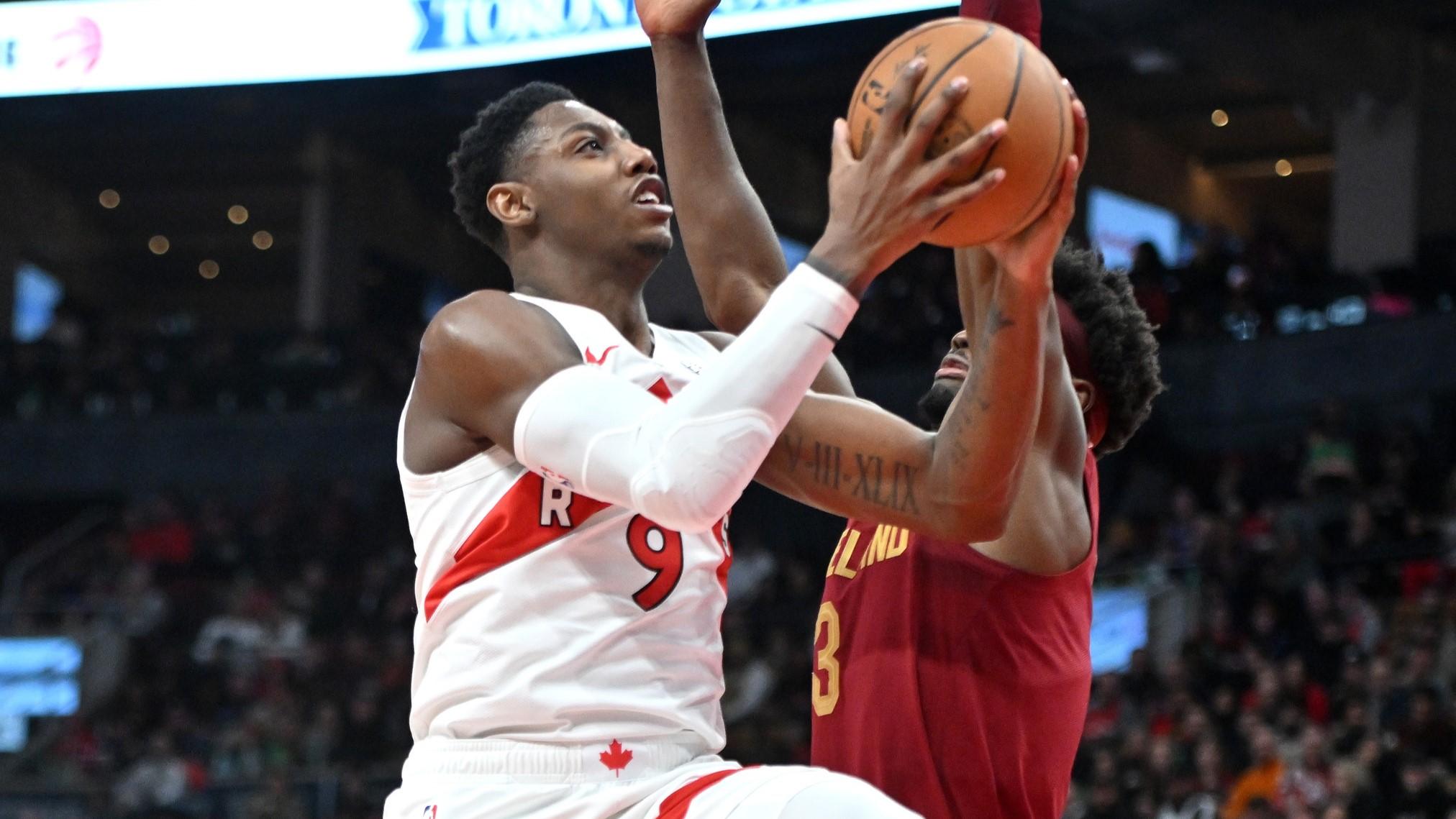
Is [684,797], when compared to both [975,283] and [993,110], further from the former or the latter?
[993,110]

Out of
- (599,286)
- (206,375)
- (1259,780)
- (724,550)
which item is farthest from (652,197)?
(206,375)

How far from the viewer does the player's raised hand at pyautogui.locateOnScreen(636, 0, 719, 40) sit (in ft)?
12.0

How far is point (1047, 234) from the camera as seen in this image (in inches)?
111

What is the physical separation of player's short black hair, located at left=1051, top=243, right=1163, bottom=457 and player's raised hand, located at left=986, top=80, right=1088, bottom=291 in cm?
103

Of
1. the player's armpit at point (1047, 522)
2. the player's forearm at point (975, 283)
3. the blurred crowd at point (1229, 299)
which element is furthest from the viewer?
the blurred crowd at point (1229, 299)

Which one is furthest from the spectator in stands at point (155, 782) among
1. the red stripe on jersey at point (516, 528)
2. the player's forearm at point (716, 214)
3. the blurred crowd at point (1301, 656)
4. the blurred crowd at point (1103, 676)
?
the red stripe on jersey at point (516, 528)

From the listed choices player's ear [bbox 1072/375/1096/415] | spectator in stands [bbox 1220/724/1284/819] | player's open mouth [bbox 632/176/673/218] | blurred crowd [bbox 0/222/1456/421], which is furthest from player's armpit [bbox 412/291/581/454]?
blurred crowd [bbox 0/222/1456/421]

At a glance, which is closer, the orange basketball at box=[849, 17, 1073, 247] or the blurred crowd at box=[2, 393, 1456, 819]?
the orange basketball at box=[849, 17, 1073, 247]

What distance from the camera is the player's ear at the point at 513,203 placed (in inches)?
138

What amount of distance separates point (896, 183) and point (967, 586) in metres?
1.23

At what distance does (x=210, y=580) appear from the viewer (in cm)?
1859

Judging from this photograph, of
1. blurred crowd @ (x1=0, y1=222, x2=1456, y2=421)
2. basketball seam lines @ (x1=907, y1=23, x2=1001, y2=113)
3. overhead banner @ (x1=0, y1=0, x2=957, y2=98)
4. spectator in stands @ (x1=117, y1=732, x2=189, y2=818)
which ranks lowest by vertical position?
spectator in stands @ (x1=117, y1=732, x2=189, y2=818)

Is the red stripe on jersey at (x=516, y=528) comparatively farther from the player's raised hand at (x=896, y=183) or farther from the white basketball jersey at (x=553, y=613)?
the player's raised hand at (x=896, y=183)

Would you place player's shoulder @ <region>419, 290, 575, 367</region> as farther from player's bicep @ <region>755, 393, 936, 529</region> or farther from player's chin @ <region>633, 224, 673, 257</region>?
player's bicep @ <region>755, 393, 936, 529</region>
